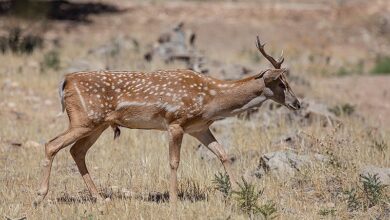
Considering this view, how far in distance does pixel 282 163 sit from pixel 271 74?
1.48m

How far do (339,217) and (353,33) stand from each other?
22214mm

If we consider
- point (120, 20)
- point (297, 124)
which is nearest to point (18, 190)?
point (297, 124)

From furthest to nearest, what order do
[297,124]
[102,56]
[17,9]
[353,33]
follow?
[353,33], [17,9], [102,56], [297,124]

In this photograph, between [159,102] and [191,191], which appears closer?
[159,102]

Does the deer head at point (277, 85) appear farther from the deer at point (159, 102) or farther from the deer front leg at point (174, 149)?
the deer front leg at point (174, 149)

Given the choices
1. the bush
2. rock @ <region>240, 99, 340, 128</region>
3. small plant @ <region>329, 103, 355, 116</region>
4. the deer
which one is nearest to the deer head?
the deer

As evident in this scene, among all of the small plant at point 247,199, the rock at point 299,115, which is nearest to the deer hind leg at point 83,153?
the small plant at point 247,199

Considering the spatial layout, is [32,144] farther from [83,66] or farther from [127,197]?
[83,66]

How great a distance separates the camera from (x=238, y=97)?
890cm

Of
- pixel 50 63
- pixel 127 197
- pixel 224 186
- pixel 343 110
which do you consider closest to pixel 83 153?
pixel 127 197

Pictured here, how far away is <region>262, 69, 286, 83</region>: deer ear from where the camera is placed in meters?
8.75

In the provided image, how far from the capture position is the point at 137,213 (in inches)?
307

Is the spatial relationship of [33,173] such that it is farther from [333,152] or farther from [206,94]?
[333,152]

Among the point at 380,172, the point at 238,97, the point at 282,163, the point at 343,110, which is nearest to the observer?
the point at 238,97
